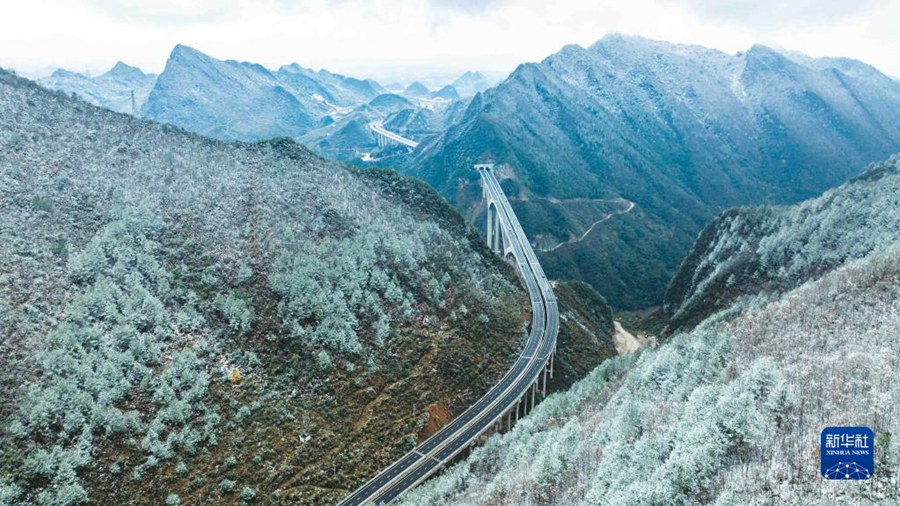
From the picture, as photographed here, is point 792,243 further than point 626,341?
No

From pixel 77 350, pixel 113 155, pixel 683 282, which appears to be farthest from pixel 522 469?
pixel 683 282

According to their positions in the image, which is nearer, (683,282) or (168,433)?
(168,433)

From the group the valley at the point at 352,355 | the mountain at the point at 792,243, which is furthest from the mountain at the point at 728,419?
the mountain at the point at 792,243

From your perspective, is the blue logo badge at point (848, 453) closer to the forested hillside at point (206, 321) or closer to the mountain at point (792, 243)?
the forested hillside at point (206, 321)

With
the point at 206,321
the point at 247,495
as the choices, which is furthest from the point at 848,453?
the point at 206,321

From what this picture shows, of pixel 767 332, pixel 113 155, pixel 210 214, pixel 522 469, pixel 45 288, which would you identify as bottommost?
pixel 522 469

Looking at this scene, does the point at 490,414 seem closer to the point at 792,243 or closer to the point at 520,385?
the point at 520,385

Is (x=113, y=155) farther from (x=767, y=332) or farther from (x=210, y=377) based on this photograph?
(x=767, y=332)
